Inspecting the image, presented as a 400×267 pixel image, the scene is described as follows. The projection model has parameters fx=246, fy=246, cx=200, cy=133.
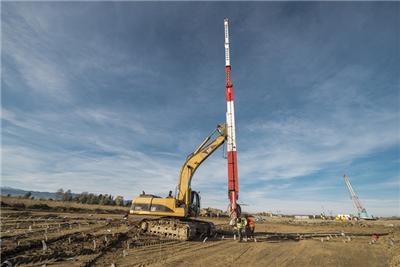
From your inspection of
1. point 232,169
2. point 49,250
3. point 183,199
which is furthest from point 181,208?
point 49,250

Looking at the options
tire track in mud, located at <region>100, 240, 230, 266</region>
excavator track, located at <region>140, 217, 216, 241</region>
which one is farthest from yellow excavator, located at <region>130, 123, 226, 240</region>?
tire track in mud, located at <region>100, 240, 230, 266</region>

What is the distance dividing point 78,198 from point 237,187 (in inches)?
2967

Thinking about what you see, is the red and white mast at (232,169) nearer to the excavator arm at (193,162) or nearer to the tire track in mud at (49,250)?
Result: the excavator arm at (193,162)

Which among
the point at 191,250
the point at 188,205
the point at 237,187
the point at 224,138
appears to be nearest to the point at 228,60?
the point at 224,138

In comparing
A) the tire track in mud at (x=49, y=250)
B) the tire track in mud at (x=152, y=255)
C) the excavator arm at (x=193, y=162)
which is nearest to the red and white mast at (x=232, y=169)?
the excavator arm at (x=193, y=162)

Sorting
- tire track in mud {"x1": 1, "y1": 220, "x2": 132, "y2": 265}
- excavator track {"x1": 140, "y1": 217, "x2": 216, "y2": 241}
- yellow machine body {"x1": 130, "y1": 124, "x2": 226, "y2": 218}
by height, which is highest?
yellow machine body {"x1": 130, "y1": 124, "x2": 226, "y2": 218}

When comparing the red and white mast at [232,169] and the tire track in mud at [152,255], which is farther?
the red and white mast at [232,169]

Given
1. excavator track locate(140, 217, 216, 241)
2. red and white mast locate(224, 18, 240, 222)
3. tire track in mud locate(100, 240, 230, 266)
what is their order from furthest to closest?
1. red and white mast locate(224, 18, 240, 222)
2. excavator track locate(140, 217, 216, 241)
3. tire track in mud locate(100, 240, 230, 266)

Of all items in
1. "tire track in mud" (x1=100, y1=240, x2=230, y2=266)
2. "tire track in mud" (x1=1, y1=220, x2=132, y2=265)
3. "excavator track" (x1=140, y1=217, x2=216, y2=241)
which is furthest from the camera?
"excavator track" (x1=140, y1=217, x2=216, y2=241)

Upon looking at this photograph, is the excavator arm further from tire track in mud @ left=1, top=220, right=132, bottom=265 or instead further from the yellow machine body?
tire track in mud @ left=1, top=220, right=132, bottom=265

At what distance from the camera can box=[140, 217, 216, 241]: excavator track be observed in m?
17.7

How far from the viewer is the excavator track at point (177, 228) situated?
A: 17.7 m

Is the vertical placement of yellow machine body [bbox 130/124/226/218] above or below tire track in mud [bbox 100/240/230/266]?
above

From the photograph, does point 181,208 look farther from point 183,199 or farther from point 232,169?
point 232,169
